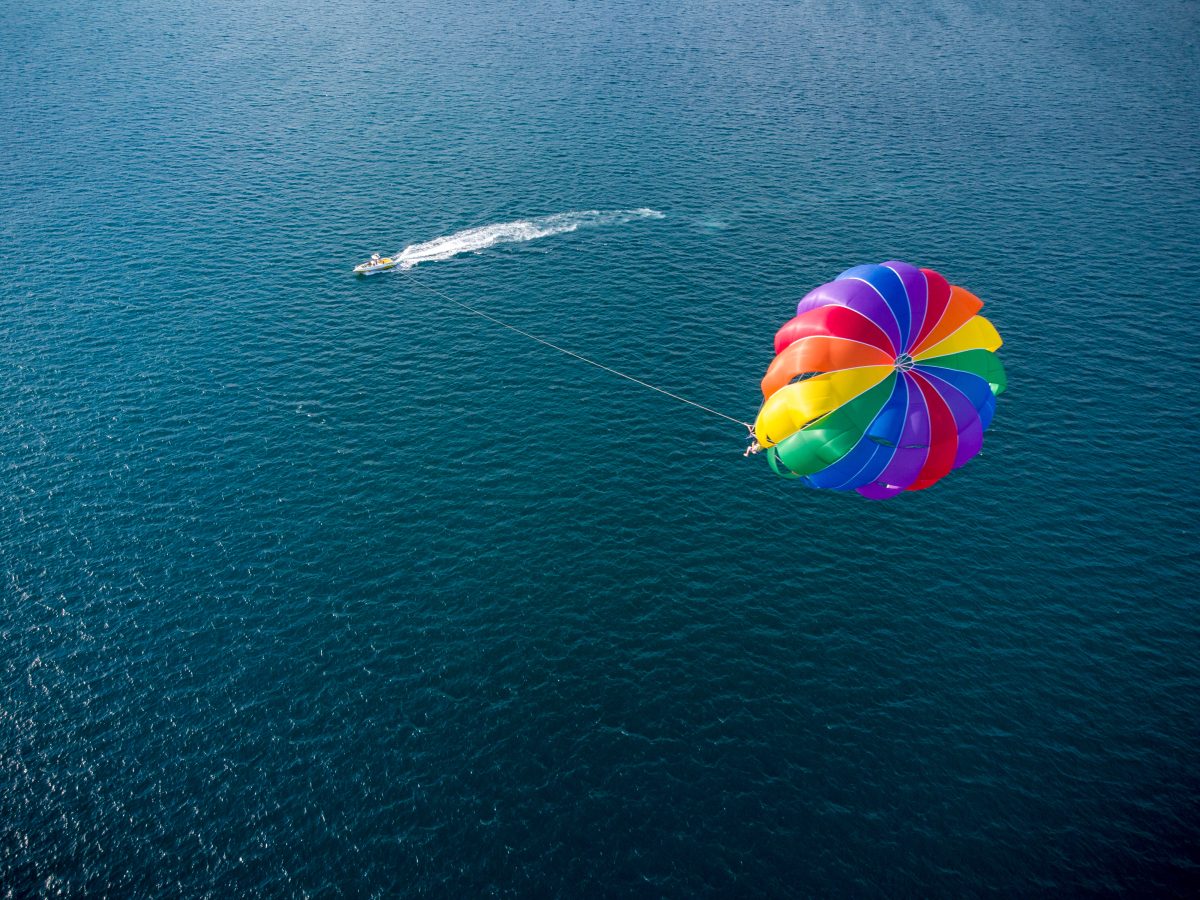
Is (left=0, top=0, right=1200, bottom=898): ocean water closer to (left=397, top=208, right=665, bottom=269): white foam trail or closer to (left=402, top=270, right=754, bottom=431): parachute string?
(left=397, top=208, right=665, bottom=269): white foam trail

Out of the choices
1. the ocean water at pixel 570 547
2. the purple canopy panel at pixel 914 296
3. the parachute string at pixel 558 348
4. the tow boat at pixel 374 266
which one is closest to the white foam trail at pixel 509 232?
the ocean water at pixel 570 547

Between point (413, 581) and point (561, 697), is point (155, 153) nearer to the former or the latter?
point (413, 581)

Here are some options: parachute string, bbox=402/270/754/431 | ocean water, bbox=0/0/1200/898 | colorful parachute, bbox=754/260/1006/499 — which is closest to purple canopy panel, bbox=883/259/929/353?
colorful parachute, bbox=754/260/1006/499

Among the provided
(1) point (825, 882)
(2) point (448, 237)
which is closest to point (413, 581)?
(1) point (825, 882)

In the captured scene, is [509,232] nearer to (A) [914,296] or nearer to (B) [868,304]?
(B) [868,304]

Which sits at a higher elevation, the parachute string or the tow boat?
the tow boat

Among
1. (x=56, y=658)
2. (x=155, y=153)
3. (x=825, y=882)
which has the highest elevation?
(x=155, y=153)
